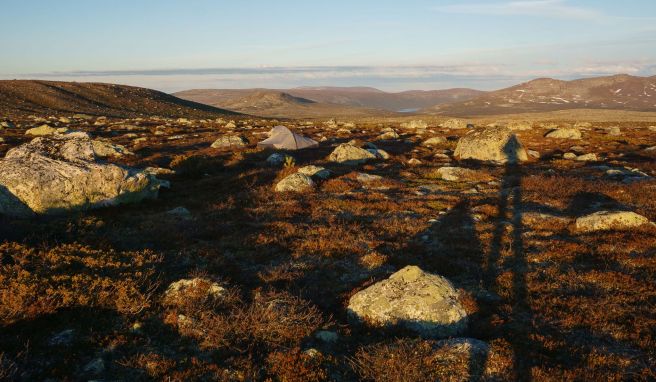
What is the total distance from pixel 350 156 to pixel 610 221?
17215 mm

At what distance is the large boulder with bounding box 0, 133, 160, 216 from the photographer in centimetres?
1350

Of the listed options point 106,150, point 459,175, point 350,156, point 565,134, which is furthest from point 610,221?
point 565,134

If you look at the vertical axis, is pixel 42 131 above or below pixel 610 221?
above

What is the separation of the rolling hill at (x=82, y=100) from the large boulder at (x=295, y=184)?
7857cm

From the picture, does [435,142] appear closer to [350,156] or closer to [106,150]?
[350,156]

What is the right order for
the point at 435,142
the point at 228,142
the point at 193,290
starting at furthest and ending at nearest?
the point at 435,142 → the point at 228,142 → the point at 193,290

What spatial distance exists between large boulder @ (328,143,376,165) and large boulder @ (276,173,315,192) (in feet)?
27.9

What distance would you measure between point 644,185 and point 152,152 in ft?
105

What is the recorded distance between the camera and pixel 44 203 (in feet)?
44.6

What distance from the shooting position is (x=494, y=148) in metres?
30.9

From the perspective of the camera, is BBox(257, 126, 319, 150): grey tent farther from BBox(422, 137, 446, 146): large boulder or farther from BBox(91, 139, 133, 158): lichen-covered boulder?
BBox(91, 139, 133, 158): lichen-covered boulder

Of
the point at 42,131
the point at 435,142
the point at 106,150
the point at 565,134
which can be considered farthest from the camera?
the point at 565,134

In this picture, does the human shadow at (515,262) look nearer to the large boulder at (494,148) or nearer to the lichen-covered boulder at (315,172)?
the lichen-covered boulder at (315,172)

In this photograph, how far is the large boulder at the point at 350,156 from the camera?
28031 mm
